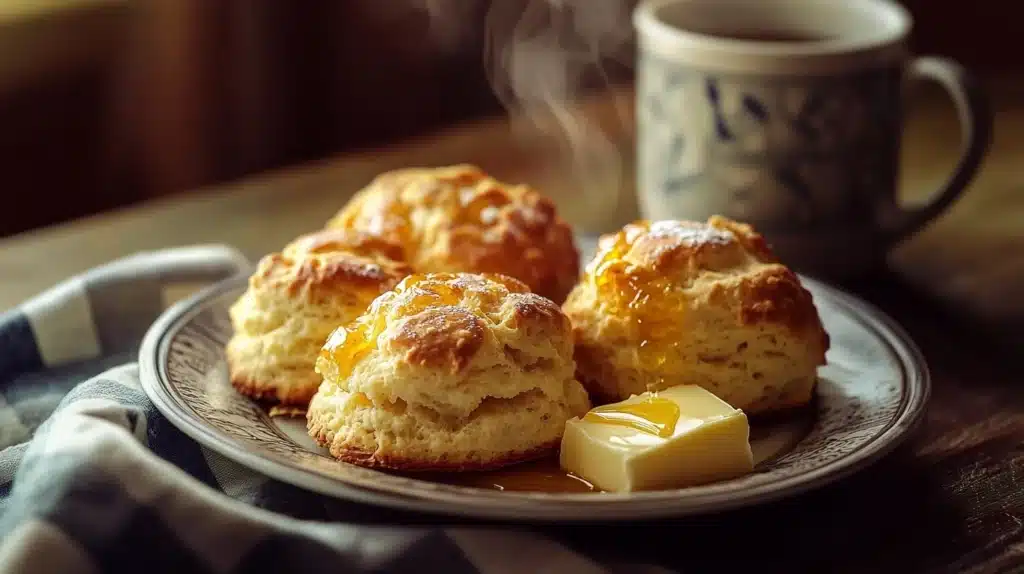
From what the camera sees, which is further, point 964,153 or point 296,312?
point 964,153

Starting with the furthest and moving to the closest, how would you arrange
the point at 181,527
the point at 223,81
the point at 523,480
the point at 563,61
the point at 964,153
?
the point at 223,81
the point at 563,61
the point at 964,153
the point at 523,480
the point at 181,527

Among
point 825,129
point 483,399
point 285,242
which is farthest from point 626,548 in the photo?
point 285,242

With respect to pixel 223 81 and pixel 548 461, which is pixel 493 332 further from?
pixel 223 81

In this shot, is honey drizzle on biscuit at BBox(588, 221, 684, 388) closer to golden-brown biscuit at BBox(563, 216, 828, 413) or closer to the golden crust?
golden-brown biscuit at BBox(563, 216, 828, 413)

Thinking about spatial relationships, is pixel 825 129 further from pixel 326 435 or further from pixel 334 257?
pixel 326 435

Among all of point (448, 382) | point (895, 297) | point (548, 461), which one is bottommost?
point (895, 297)

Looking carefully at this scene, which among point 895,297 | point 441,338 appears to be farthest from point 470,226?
point 895,297

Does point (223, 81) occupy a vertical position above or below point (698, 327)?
below

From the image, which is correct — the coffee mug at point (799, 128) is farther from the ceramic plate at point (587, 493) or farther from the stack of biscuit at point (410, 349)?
the stack of biscuit at point (410, 349)

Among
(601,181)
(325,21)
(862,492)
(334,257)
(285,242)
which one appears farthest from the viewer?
(325,21)
